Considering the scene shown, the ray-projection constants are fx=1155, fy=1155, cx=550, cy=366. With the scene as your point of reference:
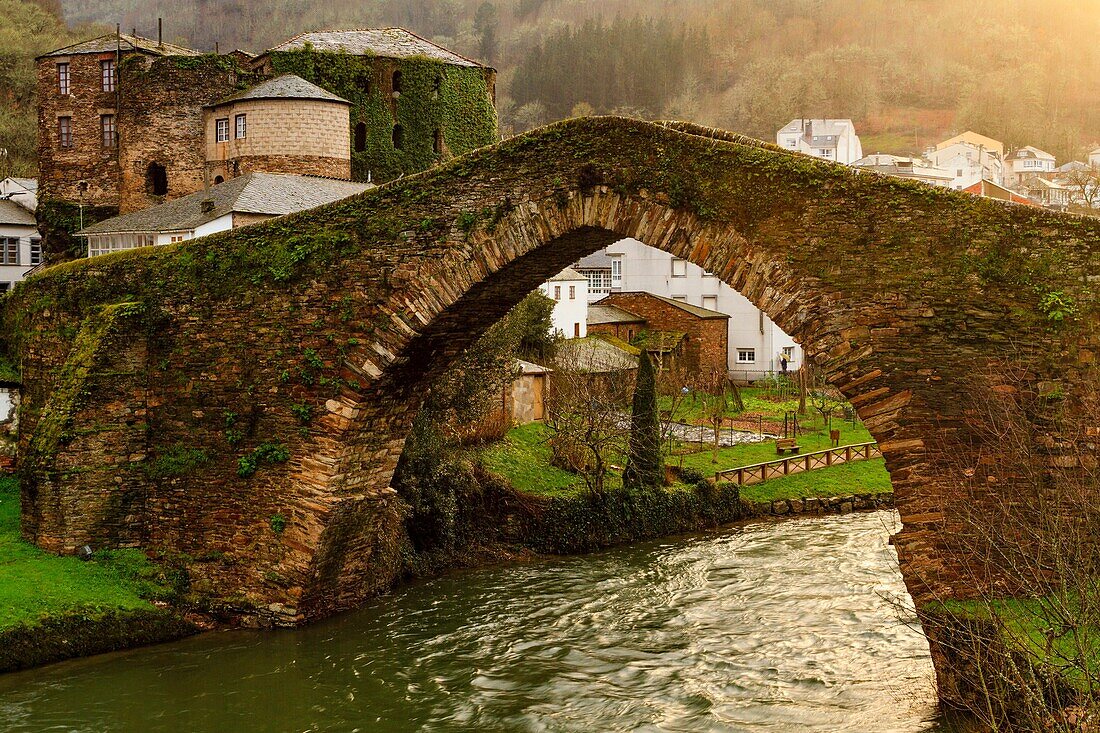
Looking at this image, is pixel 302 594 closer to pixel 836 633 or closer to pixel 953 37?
pixel 836 633

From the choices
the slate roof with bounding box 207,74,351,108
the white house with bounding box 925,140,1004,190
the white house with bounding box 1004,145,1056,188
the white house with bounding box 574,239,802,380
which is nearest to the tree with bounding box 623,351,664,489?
the slate roof with bounding box 207,74,351,108

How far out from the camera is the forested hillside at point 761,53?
92688 mm

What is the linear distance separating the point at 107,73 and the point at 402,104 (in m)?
9.82

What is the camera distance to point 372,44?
37562 millimetres

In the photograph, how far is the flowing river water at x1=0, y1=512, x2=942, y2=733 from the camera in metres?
11.9

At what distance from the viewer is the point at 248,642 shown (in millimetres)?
14094

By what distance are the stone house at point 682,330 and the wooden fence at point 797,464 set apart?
11304 mm

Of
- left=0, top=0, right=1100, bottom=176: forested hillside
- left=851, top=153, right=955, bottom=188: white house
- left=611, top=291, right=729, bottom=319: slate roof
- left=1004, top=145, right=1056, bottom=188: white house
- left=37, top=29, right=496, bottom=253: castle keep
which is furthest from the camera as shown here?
left=0, top=0, right=1100, bottom=176: forested hillside

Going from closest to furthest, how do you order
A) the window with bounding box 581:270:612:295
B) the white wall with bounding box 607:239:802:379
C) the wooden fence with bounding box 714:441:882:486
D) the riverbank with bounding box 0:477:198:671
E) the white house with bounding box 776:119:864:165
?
1. the riverbank with bounding box 0:477:198:671
2. the wooden fence with bounding box 714:441:882:486
3. the white wall with bounding box 607:239:802:379
4. the window with bounding box 581:270:612:295
5. the white house with bounding box 776:119:864:165

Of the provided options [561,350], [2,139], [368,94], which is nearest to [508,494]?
[561,350]

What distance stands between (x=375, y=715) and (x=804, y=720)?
174 inches

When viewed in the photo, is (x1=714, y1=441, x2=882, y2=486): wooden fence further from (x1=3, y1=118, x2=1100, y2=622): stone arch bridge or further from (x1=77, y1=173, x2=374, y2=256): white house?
(x1=3, y1=118, x2=1100, y2=622): stone arch bridge

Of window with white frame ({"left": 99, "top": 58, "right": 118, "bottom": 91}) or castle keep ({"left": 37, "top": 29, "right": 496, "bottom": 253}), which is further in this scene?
window with white frame ({"left": 99, "top": 58, "right": 118, "bottom": 91})

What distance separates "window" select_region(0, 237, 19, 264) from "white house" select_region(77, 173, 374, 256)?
11188 mm
